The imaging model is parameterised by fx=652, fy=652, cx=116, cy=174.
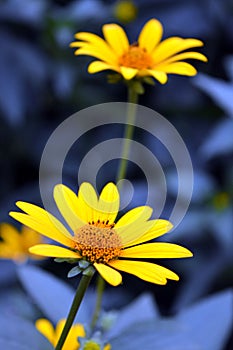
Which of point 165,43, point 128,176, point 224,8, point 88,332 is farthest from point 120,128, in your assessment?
point 88,332

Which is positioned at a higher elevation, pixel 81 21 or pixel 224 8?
pixel 224 8

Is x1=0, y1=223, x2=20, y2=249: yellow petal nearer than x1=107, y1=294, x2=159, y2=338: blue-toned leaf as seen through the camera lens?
No

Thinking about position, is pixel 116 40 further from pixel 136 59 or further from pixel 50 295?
pixel 50 295

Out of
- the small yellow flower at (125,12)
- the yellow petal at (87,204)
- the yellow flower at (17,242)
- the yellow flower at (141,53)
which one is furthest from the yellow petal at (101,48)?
the small yellow flower at (125,12)

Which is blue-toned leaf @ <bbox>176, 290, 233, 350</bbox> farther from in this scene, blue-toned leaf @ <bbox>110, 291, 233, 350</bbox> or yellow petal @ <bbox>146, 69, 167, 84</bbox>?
yellow petal @ <bbox>146, 69, 167, 84</bbox>

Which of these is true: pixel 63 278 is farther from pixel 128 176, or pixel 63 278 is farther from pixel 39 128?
pixel 39 128

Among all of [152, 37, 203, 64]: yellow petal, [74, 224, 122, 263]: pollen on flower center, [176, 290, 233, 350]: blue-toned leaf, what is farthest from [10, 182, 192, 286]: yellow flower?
[176, 290, 233, 350]: blue-toned leaf

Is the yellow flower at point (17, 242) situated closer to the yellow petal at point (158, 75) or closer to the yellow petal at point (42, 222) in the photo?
the yellow petal at point (158, 75)
